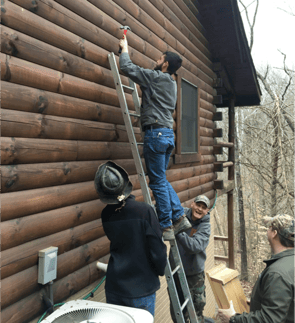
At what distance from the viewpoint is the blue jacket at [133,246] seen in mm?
2494

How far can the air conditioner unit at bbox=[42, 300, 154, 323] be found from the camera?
2.05m

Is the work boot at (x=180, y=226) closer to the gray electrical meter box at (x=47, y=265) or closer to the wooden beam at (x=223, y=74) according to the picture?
the gray electrical meter box at (x=47, y=265)

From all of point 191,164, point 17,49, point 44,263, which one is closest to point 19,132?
point 17,49

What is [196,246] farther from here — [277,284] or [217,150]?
[217,150]

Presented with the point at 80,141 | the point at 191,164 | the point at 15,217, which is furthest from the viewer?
the point at 191,164

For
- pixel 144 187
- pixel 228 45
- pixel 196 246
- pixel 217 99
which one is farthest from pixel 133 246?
pixel 228 45

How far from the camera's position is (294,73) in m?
15.9

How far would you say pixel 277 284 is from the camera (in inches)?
91.4

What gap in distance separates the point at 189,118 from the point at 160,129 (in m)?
3.13

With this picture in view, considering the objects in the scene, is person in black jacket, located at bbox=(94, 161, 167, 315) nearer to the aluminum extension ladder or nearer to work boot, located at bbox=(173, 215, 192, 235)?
the aluminum extension ladder

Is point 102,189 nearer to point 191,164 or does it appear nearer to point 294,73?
point 191,164

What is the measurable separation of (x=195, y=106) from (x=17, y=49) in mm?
4776

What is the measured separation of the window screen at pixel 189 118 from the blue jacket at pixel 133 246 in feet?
12.0

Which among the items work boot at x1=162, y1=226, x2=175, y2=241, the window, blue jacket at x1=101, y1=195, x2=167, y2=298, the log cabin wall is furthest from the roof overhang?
blue jacket at x1=101, y1=195, x2=167, y2=298
